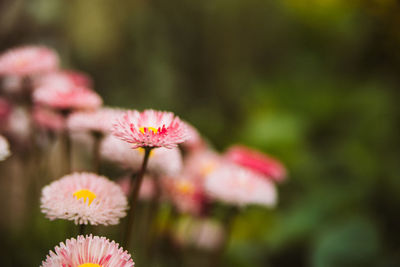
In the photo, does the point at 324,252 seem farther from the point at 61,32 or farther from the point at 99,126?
the point at 61,32

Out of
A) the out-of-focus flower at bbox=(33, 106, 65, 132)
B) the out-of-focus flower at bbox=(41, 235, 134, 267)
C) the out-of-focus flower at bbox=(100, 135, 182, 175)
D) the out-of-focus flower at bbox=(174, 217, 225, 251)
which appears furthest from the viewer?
the out-of-focus flower at bbox=(174, 217, 225, 251)

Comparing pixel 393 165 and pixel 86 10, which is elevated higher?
pixel 86 10

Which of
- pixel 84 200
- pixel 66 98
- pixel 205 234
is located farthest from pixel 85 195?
pixel 205 234

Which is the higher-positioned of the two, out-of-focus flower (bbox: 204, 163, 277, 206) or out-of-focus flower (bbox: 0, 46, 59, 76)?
out-of-focus flower (bbox: 0, 46, 59, 76)

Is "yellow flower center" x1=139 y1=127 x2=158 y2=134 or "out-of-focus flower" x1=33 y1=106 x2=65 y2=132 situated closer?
"yellow flower center" x1=139 y1=127 x2=158 y2=134

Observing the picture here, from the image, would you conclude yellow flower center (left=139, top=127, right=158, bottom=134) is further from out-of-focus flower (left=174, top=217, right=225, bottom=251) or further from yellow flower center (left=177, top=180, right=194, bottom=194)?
out-of-focus flower (left=174, top=217, right=225, bottom=251)

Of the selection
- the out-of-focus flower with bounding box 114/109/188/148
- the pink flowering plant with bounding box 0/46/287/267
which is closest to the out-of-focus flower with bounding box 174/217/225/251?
the pink flowering plant with bounding box 0/46/287/267

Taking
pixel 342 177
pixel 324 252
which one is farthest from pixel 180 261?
pixel 342 177
